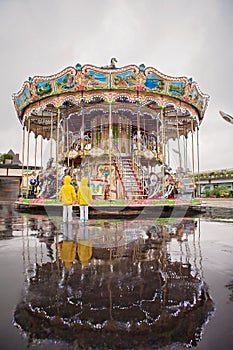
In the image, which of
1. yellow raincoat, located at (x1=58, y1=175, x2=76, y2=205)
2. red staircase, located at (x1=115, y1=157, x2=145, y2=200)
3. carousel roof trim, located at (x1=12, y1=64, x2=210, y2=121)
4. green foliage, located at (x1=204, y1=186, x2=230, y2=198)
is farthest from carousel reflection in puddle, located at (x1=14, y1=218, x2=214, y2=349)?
green foliage, located at (x1=204, y1=186, x2=230, y2=198)

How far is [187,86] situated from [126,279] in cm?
1300

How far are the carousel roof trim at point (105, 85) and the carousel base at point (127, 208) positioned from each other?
5.79 meters

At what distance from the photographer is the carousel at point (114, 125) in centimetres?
1341

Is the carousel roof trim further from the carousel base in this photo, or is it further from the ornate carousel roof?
the carousel base

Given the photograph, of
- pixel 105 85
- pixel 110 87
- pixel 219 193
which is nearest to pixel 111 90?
pixel 110 87

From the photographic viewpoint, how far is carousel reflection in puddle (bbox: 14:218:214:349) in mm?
2037

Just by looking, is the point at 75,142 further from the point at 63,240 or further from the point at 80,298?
the point at 80,298

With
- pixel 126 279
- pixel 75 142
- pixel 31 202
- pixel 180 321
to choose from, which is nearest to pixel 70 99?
pixel 75 142

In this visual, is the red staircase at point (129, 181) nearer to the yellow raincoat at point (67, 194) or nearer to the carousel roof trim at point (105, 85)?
the carousel roof trim at point (105, 85)

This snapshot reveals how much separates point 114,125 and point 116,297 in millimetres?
16056

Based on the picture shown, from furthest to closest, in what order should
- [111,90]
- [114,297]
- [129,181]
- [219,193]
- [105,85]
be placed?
1. [219,193]
2. [129,181]
3. [111,90]
4. [105,85]
5. [114,297]

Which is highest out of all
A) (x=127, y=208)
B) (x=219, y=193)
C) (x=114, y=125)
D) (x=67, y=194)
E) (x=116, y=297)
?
(x=114, y=125)

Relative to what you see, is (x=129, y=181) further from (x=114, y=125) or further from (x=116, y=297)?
(x=116, y=297)

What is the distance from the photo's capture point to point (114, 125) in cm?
1808
